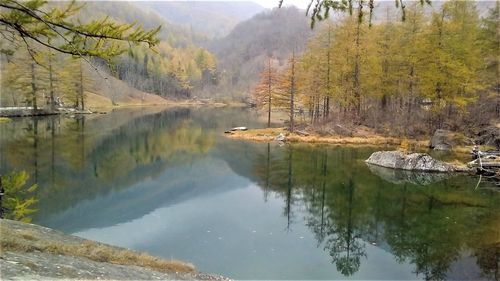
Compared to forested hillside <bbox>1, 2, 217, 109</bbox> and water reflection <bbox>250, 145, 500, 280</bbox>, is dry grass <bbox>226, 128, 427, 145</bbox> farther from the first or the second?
forested hillside <bbox>1, 2, 217, 109</bbox>

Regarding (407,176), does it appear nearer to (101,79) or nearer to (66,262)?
(66,262)

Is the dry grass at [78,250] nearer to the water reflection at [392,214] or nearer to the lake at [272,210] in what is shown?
the lake at [272,210]

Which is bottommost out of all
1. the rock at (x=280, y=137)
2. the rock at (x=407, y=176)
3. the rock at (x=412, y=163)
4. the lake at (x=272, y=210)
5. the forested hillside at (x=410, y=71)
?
the lake at (x=272, y=210)

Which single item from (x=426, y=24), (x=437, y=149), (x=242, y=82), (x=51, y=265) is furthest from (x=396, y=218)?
(x=242, y=82)

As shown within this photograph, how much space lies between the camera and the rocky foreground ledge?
27.1ft

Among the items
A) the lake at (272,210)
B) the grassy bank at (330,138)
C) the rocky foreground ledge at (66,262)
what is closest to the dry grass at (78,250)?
the rocky foreground ledge at (66,262)

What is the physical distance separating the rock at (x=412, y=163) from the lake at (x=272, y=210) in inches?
56.9

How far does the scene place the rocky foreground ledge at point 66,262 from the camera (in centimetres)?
825

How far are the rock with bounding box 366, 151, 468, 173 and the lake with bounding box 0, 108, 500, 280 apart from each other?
56.9 inches

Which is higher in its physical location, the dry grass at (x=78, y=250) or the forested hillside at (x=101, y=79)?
the forested hillside at (x=101, y=79)

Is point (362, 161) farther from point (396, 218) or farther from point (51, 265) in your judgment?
point (51, 265)

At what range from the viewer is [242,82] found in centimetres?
18200

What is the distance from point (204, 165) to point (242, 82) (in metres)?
148

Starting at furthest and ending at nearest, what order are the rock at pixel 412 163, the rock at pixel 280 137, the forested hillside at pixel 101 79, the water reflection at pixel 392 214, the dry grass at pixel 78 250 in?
the forested hillside at pixel 101 79, the rock at pixel 280 137, the rock at pixel 412 163, the water reflection at pixel 392 214, the dry grass at pixel 78 250
